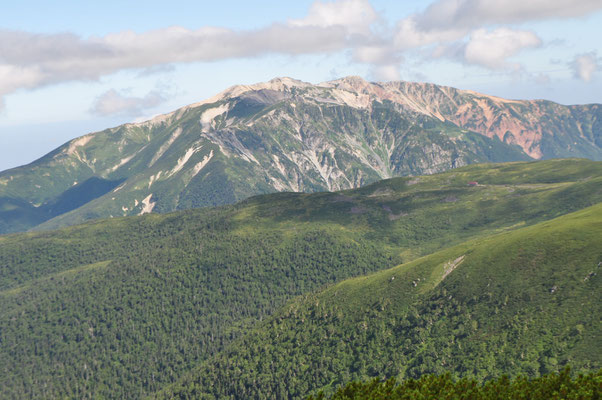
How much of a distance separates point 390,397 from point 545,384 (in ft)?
123

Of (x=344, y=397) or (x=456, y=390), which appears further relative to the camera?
(x=344, y=397)

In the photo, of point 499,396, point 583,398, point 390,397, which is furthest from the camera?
point 390,397

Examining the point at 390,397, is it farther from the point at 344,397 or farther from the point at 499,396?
the point at 499,396

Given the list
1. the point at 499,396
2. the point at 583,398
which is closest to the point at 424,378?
the point at 499,396

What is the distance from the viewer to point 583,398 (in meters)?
105

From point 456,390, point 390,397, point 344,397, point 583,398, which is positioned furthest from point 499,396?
point 344,397

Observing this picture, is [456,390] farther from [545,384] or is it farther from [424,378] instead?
[545,384]

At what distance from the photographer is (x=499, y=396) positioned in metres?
118

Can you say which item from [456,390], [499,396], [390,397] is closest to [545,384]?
[499,396]

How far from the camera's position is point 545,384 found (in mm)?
120625

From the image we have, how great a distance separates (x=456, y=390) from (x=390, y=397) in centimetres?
1663

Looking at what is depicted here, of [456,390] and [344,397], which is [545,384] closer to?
[456,390]

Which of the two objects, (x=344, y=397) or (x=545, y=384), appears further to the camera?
(x=344, y=397)

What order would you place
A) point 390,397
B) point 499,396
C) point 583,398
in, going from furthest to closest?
1. point 390,397
2. point 499,396
3. point 583,398
